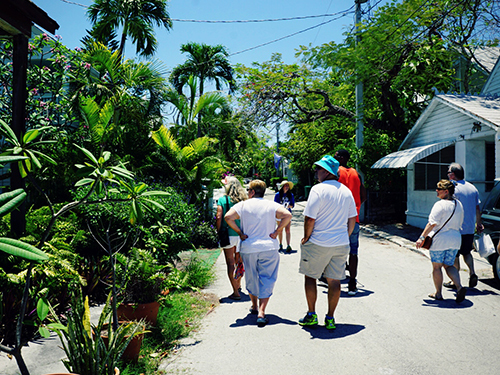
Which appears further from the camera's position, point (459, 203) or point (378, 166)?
point (378, 166)

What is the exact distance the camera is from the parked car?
6.61 metres

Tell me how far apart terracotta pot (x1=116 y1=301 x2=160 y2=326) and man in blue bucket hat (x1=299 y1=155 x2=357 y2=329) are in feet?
5.98

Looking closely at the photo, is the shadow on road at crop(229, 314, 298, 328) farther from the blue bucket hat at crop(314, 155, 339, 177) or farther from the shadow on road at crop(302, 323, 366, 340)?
the blue bucket hat at crop(314, 155, 339, 177)

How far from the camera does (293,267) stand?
827 centimetres

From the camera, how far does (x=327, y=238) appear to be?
4719 millimetres

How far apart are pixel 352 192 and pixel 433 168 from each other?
7923 millimetres

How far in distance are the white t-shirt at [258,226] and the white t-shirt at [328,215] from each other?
0.57 m

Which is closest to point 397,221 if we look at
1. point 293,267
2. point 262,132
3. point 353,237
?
point 262,132

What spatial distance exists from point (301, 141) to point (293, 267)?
54.3ft

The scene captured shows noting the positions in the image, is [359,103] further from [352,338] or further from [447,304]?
[352,338]

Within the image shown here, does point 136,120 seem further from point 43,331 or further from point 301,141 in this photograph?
point 301,141

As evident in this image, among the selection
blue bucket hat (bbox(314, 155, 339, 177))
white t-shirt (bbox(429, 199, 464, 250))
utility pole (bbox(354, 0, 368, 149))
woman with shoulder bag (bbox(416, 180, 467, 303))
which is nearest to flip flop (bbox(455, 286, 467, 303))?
woman with shoulder bag (bbox(416, 180, 467, 303))

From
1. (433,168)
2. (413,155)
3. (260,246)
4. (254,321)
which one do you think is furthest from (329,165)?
(433,168)

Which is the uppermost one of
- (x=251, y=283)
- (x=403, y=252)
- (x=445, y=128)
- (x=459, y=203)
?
(x=445, y=128)
